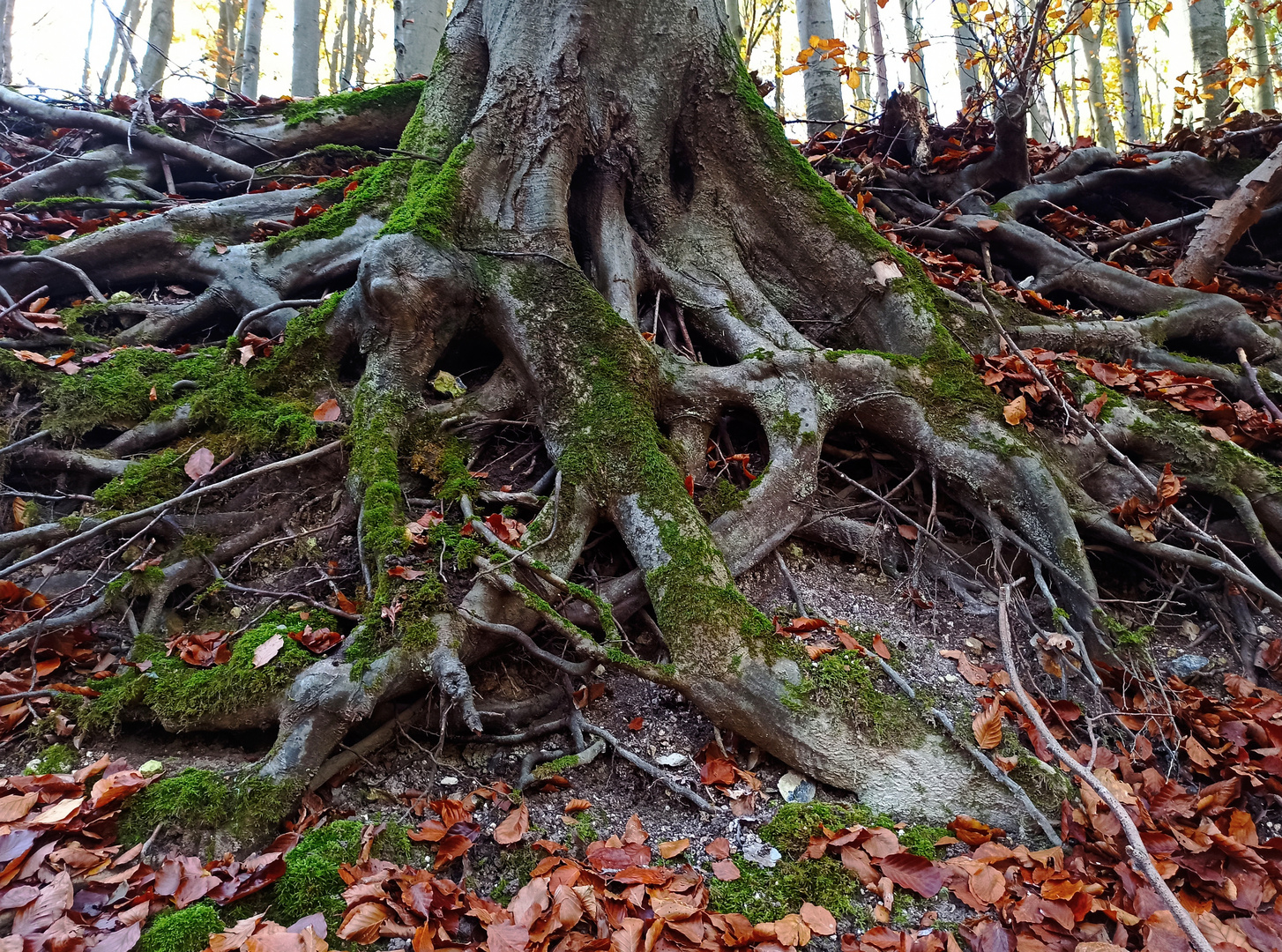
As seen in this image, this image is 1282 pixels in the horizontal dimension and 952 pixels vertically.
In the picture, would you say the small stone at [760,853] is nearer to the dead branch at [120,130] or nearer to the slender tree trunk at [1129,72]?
the dead branch at [120,130]

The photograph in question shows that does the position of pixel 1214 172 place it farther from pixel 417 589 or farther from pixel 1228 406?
pixel 417 589

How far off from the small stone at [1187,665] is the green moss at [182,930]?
11.9 ft

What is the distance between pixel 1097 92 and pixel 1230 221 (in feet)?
33.8

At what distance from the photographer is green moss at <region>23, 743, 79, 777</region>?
2.14 metres

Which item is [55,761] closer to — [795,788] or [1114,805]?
[795,788]

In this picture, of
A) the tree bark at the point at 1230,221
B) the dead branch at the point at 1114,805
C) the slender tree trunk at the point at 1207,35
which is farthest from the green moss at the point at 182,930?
the slender tree trunk at the point at 1207,35

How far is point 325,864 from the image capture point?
1906mm

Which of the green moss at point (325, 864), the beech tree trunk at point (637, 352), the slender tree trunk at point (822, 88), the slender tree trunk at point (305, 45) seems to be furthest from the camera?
the slender tree trunk at point (305, 45)

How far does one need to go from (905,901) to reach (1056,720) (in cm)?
111

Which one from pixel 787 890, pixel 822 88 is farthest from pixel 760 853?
pixel 822 88

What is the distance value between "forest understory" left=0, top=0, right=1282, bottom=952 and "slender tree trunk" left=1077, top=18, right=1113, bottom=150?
785 centimetres

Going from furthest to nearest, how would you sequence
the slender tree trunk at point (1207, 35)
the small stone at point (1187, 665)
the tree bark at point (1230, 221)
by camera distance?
the slender tree trunk at point (1207, 35)
the tree bark at point (1230, 221)
the small stone at point (1187, 665)

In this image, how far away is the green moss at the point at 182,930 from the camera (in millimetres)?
1675

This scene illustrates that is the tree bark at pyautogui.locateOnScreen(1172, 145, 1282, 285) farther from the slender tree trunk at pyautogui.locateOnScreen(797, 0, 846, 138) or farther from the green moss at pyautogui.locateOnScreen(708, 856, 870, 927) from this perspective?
the green moss at pyautogui.locateOnScreen(708, 856, 870, 927)
